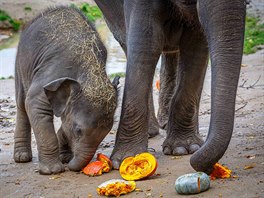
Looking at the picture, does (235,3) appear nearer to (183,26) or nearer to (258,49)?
(183,26)

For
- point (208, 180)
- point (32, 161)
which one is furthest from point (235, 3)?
point (32, 161)

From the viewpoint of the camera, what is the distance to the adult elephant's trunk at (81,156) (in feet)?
20.9

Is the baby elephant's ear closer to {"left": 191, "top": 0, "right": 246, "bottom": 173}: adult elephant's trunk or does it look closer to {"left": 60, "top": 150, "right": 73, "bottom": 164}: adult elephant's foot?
{"left": 60, "top": 150, "right": 73, "bottom": 164}: adult elephant's foot

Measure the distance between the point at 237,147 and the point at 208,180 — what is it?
1755 millimetres

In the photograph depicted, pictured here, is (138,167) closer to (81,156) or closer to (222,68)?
(81,156)

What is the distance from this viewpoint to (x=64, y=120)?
258 inches

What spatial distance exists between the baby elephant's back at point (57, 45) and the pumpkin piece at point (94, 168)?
29.8 inches

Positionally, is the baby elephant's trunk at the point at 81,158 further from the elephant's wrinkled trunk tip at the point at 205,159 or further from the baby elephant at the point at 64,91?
the elephant's wrinkled trunk tip at the point at 205,159

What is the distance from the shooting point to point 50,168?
647cm

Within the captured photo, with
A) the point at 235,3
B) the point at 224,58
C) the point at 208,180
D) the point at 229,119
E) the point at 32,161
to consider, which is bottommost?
the point at 32,161

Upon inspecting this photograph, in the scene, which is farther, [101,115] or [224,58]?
[101,115]

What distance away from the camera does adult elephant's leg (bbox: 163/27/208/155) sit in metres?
7.03


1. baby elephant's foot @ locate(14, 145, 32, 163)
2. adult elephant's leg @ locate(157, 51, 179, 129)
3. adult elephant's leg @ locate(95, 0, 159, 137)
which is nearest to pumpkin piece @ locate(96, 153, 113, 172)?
baby elephant's foot @ locate(14, 145, 32, 163)

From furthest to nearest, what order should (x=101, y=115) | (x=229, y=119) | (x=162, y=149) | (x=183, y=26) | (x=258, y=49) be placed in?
(x=258, y=49) < (x=162, y=149) < (x=183, y=26) < (x=101, y=115) < (x=229, y=119)
